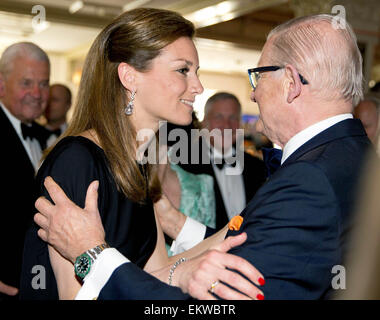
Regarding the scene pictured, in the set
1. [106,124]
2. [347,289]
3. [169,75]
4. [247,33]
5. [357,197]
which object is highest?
[247,33]

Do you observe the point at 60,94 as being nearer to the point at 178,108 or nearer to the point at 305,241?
the point at 178,108

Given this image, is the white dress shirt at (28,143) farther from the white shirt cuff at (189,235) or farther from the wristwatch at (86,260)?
the wristwatch at (86,260)

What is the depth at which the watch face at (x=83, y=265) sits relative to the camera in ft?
4.60

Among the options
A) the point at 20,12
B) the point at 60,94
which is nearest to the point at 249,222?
the point at 60,94

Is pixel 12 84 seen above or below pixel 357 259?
above

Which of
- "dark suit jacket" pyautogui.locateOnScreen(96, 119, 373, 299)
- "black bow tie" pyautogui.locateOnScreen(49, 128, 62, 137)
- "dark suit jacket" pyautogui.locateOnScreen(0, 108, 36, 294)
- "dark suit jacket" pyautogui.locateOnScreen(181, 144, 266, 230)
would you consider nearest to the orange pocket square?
"dark suit jacket" pyautogui.locateOnScreen(96, 119, 373, 299)

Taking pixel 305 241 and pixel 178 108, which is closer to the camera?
pixel 305 241

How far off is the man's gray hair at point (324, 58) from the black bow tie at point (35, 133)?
2230 mm

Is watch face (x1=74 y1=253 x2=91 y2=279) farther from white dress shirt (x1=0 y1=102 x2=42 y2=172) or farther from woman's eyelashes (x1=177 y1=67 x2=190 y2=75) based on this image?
white dress shirt (x1=0 y1=102 x2=42 y2=172)

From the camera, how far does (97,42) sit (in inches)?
73.4

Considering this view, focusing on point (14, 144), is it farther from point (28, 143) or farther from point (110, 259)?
point (110, 259)

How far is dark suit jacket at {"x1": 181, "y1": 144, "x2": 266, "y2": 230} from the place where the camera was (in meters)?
3.49

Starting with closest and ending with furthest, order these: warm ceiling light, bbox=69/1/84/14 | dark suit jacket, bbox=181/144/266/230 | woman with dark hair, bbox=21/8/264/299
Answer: woman with dark hair, bbox=21/8/264/299, dark suit jacket, bbox=181/144/266/230, warm ceiling light, bbox=69/1/84/14

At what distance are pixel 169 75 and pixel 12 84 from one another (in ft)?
5.91
